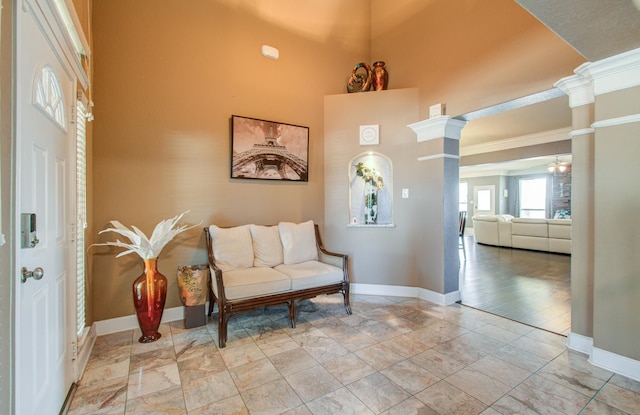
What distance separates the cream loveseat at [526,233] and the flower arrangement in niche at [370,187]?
5.48 metres

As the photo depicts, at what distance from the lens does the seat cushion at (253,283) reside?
103 inches

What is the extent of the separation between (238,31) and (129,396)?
12.2 feet

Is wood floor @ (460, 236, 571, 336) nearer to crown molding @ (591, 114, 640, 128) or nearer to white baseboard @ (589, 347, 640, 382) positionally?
white baseboard @ (589, 347, 640, 382)

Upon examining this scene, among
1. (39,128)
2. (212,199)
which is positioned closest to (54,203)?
(39,128)

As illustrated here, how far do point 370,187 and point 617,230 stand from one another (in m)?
2.47

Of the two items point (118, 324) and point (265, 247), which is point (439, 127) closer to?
point (265, 247)

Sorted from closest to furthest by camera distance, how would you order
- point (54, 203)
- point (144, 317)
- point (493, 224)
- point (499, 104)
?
point (54, 203) → point (144, 317) → point (499, 104) → point (493, 224)

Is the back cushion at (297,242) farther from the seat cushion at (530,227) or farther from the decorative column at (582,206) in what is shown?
the seat cushion at (530,227)

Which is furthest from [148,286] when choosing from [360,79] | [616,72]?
[616,72]

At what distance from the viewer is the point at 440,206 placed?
3.48 m

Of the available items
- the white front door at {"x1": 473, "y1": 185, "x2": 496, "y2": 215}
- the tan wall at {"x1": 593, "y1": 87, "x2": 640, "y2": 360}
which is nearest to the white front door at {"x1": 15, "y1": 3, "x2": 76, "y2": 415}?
the tan wall at {"x1": 593, "y1": 87, "x2": 640, "y2": 360}

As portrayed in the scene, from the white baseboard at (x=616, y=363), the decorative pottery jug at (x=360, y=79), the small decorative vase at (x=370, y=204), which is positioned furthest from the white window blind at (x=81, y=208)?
the white baseboard at (x=616, y=363)

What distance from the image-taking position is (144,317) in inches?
101

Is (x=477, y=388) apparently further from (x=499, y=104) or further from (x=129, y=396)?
(x=499, y=104)
